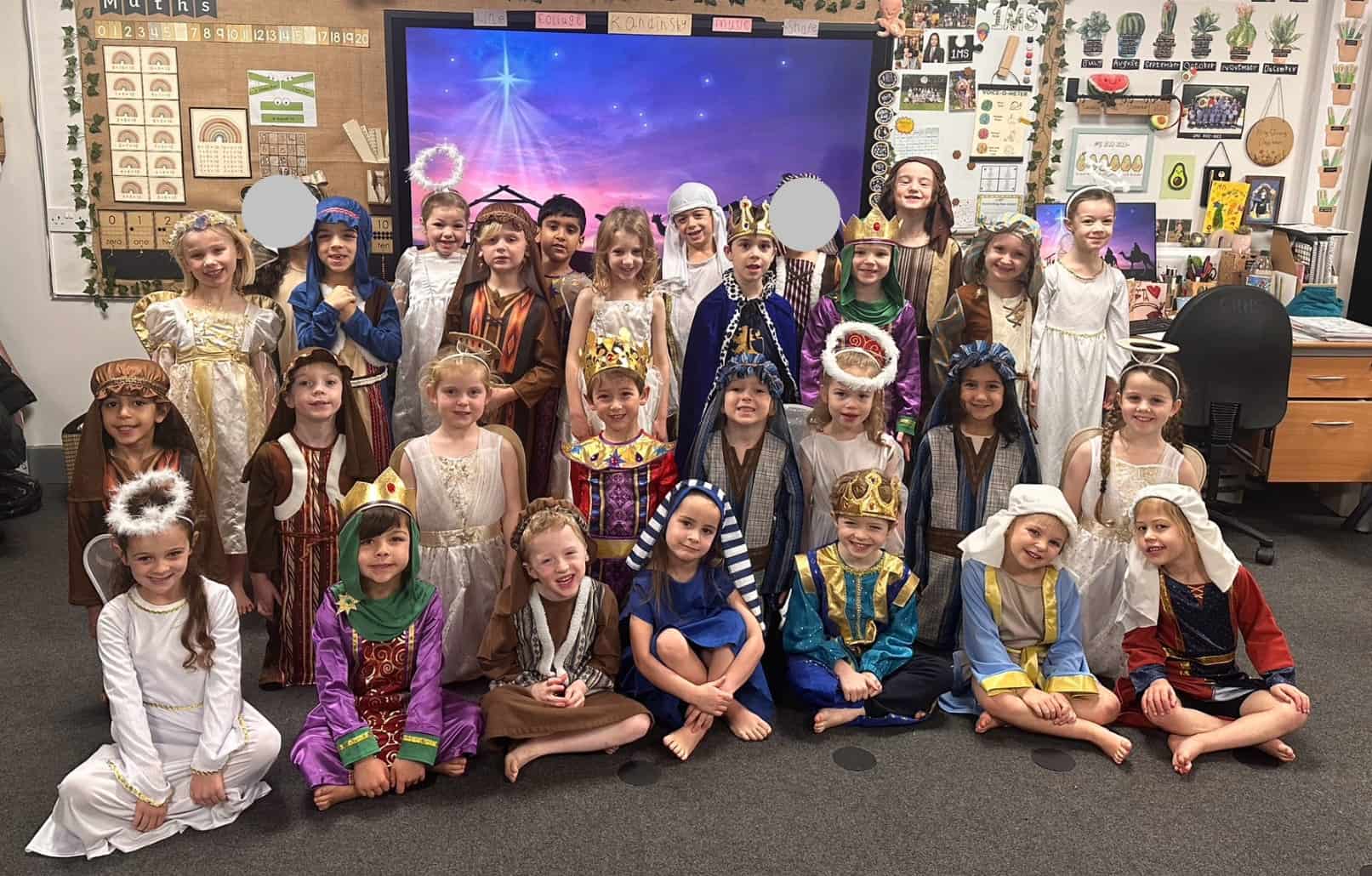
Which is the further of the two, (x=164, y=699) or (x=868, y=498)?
(x=868, y=498)

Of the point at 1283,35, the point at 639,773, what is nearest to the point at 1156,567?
the point at 639,773

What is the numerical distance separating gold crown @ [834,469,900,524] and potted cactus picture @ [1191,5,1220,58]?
11.7ft

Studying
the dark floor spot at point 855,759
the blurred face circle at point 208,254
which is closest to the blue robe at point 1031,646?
the dark floor spot at point 855,759

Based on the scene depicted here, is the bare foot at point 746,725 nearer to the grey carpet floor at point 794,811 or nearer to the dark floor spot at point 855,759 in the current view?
the grey carpet floor at point 794,811

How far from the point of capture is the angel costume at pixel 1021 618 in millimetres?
3133

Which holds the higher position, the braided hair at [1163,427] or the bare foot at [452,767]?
the braided hair at [1163,427]

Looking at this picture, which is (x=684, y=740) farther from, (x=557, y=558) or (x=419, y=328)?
(x=419, y=328)

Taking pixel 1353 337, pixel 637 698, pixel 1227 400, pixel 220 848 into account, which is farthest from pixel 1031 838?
pixel 1353 337

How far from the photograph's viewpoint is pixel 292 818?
2641 mm

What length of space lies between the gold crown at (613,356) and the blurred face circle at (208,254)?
1268 mm

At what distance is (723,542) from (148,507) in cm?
149

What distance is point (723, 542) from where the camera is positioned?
10.3 feet

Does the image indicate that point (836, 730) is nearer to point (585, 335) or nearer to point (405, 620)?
point (405, 620)

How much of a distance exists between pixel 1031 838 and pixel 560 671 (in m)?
1.27
